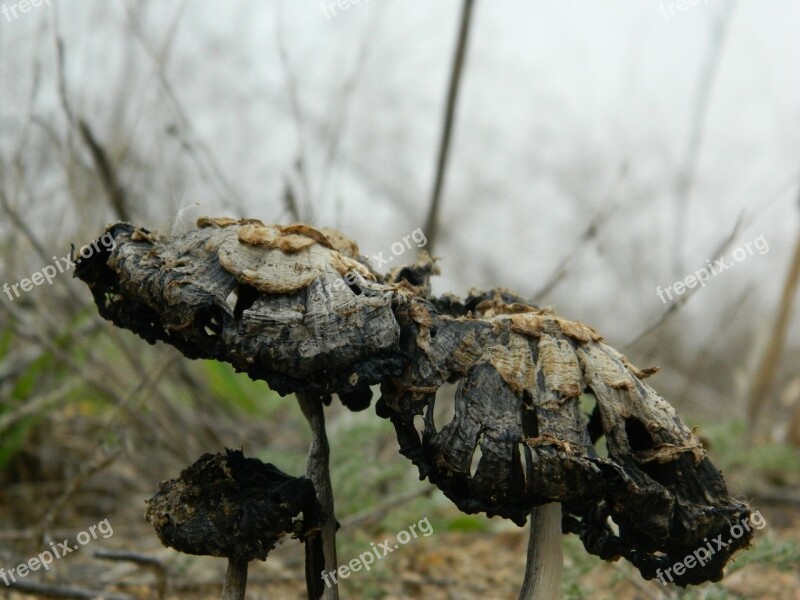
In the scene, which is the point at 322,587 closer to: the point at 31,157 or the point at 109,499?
the point at 109,499

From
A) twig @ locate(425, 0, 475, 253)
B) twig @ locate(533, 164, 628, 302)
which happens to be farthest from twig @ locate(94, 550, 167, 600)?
twig @ locate(425, 0, 475, 253)

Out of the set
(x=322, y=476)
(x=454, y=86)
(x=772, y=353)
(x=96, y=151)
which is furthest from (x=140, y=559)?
(x=772, y=353)

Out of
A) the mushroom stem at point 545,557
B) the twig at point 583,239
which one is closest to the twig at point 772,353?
the twig at point 583,239

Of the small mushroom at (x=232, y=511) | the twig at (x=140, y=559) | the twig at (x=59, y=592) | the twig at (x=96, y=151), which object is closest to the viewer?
the small mushroom at (x=232, y=511)

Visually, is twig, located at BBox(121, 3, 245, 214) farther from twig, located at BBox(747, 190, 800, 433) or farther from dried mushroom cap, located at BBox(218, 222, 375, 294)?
twig, located at BBox(747, 190, 800, 433)

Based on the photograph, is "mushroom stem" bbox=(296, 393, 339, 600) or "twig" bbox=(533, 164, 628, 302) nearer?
"mushroom stem" bbox=(296, 393, 339, 600)

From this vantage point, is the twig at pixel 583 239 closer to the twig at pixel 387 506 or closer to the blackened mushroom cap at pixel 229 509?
Answer: the twig at pixel 387 506

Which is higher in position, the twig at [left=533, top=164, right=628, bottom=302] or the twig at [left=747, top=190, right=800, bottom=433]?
the twig at [left=747, top=190, right=800, bottom=433]
